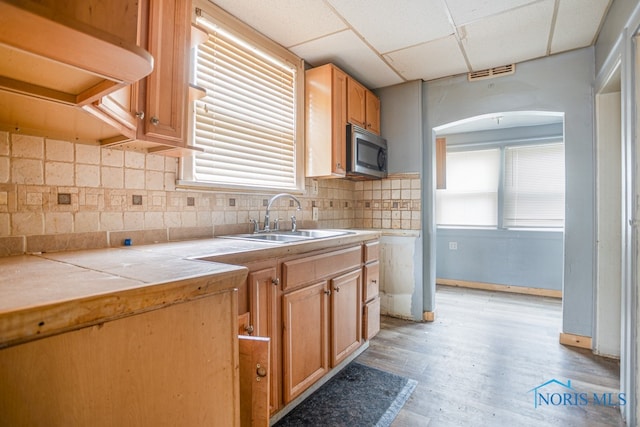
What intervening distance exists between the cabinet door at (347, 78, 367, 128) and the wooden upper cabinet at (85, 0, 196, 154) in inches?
64.3

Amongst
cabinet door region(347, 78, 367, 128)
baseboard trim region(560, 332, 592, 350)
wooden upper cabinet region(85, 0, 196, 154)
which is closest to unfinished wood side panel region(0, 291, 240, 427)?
wooden upper cabinet region(85, 0, 196, 154)

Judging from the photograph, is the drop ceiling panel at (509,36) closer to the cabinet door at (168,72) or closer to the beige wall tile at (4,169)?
the cabinet door at (168,72)

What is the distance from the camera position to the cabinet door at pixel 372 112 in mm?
3115

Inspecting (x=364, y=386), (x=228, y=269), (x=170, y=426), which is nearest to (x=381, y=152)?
(x=364, y=386)

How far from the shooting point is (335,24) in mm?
2172

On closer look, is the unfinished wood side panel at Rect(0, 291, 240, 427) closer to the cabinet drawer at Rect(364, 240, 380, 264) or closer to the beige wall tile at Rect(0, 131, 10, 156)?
the beige wall tile at Rect(0, 131, 10, 156)

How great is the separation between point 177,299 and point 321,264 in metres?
1.12

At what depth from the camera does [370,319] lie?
7.92 ft

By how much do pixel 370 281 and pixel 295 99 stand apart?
161cm

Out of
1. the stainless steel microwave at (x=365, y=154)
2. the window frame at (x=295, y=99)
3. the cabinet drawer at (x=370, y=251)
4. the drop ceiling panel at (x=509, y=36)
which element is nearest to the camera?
the window frame at (x=295, y=99)

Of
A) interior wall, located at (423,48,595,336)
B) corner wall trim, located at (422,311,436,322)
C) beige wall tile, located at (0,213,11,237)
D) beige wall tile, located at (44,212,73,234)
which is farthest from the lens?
corner wall trim, located at (422,311,436,322)

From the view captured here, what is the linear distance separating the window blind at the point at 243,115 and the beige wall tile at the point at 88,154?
20.2 inches

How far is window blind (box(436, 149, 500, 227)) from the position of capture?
173 inches

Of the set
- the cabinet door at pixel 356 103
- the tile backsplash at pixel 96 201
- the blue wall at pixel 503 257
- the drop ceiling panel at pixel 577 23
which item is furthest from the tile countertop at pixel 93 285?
the blue wall at pixel 503 257
